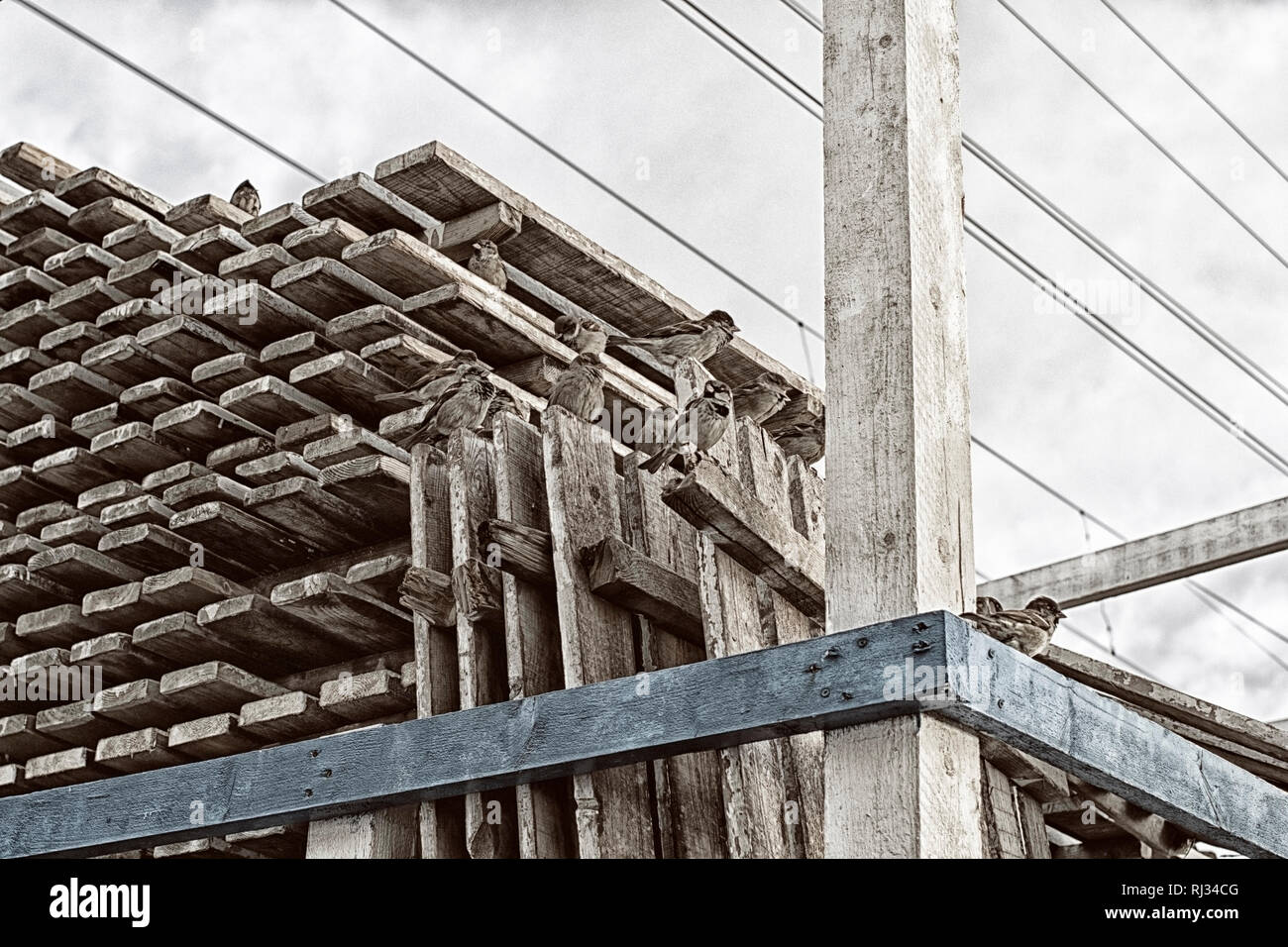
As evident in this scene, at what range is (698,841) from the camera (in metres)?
4.78

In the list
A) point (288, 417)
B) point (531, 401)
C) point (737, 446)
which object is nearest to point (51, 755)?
point (288, 417)

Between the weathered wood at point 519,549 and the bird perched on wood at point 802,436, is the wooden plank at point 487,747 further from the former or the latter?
the bird perched on wood at point 802,436

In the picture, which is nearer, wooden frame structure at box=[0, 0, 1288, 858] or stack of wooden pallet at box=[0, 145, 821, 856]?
wooden frame structure at box=[0, 0, 1288, 858]

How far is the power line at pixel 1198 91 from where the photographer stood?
9.66m

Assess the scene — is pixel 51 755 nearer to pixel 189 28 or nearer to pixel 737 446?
pixel 737 446

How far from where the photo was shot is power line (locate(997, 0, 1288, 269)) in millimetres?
9430

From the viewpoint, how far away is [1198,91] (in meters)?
10.1

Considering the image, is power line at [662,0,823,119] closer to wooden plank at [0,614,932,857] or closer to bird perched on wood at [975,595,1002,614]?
bird perched on wood at [975,595,1002,614]

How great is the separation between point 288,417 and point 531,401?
0.96 meters

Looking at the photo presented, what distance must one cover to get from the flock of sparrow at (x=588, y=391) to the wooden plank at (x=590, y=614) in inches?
8.3

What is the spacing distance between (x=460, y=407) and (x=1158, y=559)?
18.4 ft

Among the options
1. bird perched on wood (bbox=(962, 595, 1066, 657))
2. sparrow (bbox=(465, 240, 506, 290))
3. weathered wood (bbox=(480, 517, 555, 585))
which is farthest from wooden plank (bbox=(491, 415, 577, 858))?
sparrow (bbox=(465, 240, 506, 290))

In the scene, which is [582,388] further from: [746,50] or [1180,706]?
[746,50]
